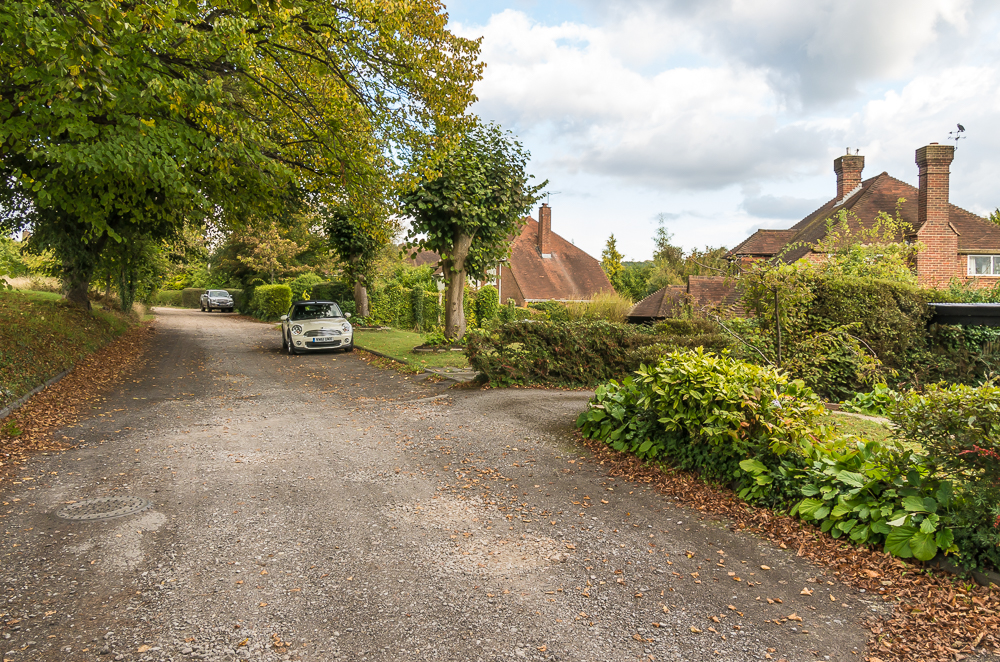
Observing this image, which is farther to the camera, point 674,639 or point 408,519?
point 408,519

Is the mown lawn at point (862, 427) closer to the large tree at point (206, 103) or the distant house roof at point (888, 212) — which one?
the large tree at point (206, 103)

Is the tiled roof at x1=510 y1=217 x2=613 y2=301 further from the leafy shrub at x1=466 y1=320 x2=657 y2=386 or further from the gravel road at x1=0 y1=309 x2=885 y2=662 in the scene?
the gravel road at x1=0 y1=309 x2=885 y2=662

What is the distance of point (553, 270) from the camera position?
45406 mm

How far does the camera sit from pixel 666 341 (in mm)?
9570

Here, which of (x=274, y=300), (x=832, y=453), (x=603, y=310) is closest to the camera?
(x=832, y=453)

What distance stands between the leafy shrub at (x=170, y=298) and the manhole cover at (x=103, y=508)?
5902cm

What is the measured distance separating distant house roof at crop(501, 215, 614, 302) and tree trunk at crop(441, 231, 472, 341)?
2232 centimetres

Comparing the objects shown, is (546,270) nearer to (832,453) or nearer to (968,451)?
(832,453)

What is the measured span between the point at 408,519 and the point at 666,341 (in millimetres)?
5870

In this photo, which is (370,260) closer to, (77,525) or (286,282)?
(286,282)

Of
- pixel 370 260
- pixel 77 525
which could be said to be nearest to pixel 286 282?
pixel 370 260

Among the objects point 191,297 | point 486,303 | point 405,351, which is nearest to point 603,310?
point 486,303

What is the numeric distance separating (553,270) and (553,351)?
34.4 metres

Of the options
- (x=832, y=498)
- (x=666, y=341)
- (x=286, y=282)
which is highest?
(x=286, y=282)
